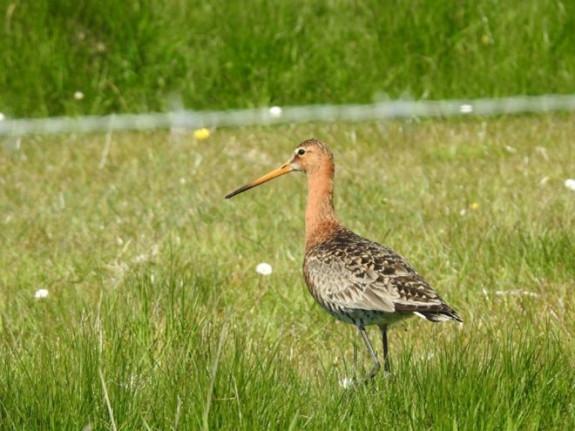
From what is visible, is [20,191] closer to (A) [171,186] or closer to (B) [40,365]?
(A) [171,186]

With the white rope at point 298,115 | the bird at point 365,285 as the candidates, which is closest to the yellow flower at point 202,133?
the white rope at point 298,115

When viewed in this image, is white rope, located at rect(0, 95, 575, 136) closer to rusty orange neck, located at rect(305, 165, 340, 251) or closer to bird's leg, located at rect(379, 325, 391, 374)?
rusty orange neck, located at rect(305, 165, 340, 251)

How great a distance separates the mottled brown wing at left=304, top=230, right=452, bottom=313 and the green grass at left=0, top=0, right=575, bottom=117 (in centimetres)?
501

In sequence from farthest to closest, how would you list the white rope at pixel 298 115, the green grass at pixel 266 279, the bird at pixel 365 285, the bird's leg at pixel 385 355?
the white rope at pixel 298 115
the bird at pixel 365 285
the bird's leg at pixel 385 355
the green grass at pixel 266 279

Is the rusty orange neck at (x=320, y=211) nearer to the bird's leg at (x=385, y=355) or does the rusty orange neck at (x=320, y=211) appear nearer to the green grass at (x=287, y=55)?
the bird's leg at (x=385, y=355)

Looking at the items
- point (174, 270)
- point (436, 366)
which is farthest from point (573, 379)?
point (174, 270)

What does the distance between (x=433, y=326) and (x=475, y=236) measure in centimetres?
113

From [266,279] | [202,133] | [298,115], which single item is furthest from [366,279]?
[298,115]

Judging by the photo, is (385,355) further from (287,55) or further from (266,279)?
(287,55)

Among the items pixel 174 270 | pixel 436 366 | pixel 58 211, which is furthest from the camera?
pixel 58 211

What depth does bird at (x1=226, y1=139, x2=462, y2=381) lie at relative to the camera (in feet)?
15.7

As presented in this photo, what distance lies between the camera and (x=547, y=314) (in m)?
5.44

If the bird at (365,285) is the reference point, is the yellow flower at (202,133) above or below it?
above

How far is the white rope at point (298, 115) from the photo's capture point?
9.84 m
